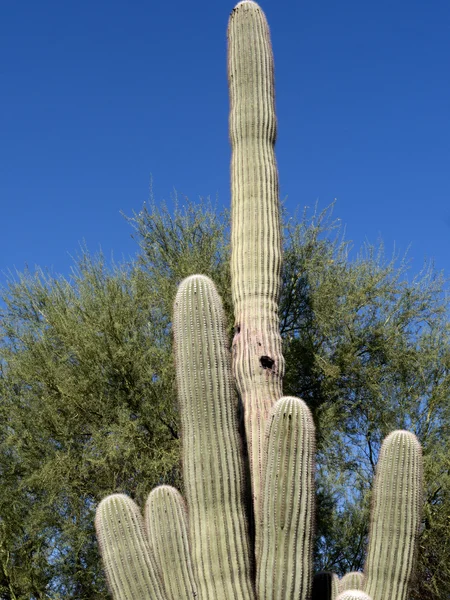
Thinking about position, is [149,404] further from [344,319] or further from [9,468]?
[344,319]

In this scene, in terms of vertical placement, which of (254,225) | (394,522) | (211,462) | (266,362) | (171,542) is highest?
(254,225)

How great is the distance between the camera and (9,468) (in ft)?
38.2

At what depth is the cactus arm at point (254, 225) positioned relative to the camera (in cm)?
745

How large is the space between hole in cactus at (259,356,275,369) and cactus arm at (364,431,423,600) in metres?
1.26

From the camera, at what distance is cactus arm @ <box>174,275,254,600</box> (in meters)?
6.43

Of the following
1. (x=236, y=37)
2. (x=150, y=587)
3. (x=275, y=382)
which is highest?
(x=236, y=37)

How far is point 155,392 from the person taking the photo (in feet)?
38.5

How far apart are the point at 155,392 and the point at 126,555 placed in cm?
535

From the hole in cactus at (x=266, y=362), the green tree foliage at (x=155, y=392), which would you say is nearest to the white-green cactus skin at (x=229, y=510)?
the hole in cactus at (x=266, y=362)

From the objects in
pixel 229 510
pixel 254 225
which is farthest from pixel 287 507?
pixel 254 225

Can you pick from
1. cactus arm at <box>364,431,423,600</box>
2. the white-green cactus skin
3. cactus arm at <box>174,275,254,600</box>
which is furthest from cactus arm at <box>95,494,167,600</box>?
cactus arm at <box>364,431,423,600</box>

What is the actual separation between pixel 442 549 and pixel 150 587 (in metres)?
6.03

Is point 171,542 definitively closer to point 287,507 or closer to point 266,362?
point 287,507

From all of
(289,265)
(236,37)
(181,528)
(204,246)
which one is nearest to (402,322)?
(289,265)
